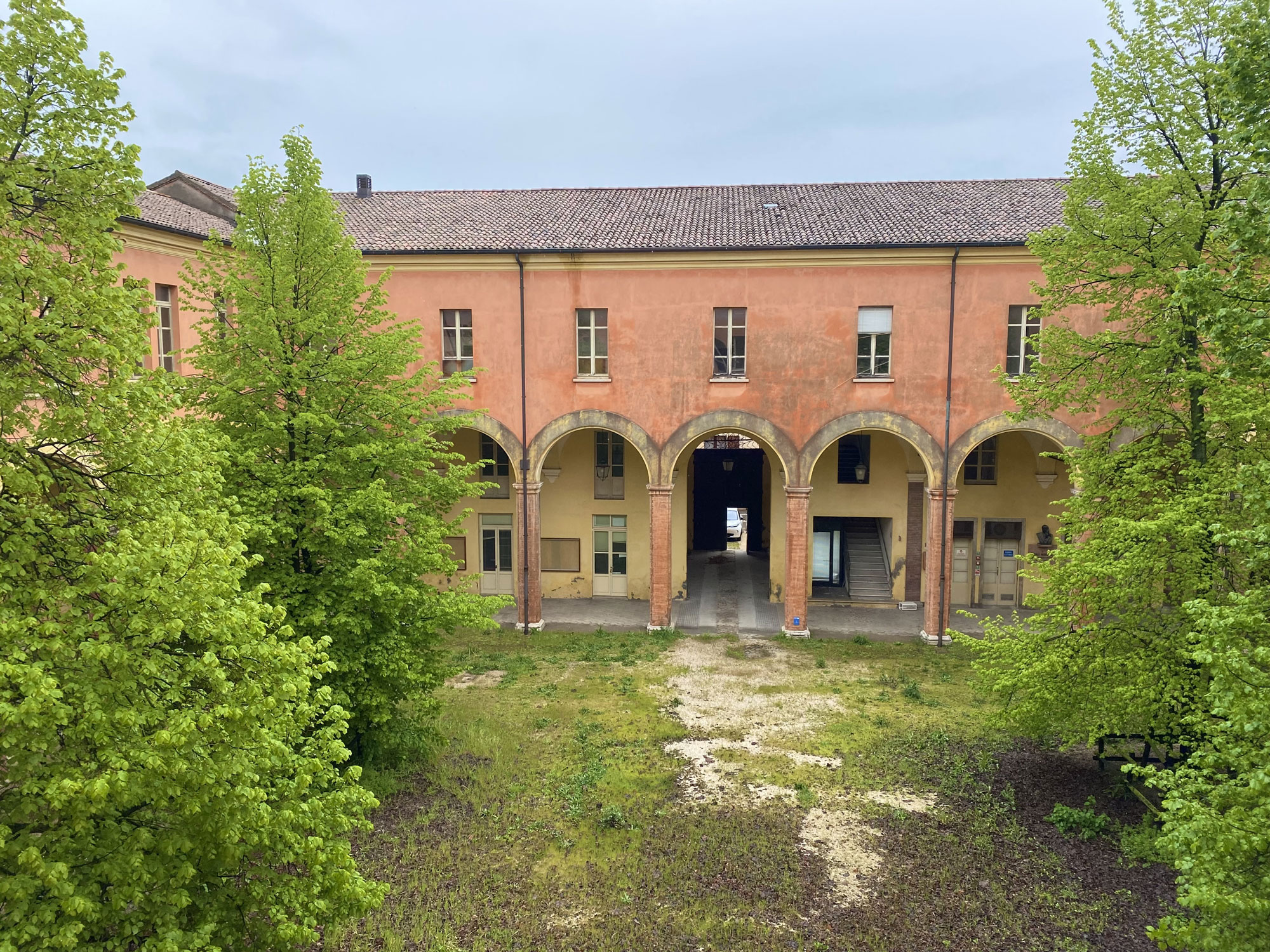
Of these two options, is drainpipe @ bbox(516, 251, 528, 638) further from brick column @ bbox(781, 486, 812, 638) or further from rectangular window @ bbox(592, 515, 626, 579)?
brick column @ bbox(781, 486, 812, 638)

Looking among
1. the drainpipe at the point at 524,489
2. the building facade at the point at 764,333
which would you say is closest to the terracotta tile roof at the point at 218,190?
the building facade at the point at 764,333

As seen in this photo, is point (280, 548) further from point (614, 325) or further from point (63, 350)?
point (614, 325)

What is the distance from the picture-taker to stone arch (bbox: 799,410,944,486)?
20.9 meters

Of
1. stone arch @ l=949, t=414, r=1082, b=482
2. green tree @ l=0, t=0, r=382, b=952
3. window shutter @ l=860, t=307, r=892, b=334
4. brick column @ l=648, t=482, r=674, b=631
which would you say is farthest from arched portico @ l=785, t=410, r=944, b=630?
green tree @ l=0, t=0, r=382, b=952

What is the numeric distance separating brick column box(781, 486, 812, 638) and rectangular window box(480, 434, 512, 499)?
9.02m

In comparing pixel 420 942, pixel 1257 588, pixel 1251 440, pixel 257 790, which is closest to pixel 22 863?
pixel 257 790

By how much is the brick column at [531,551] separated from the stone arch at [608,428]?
5.23 ft

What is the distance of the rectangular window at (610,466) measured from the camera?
987 inches

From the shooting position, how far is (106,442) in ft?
19.5

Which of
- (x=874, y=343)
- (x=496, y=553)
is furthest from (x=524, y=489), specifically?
(x=874, y=343)

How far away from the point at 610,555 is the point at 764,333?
360 inches

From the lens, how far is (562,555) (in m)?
25.9

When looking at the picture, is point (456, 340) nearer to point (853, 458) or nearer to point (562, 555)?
point (562, 555)

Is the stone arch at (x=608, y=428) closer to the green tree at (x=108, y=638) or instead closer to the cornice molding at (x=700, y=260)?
the cornice molding at (x=700, y=260)
